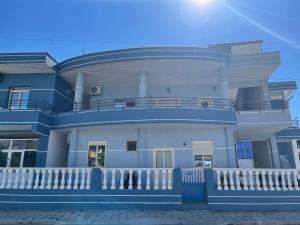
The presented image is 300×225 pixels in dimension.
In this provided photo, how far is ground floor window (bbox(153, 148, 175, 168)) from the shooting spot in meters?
12.6

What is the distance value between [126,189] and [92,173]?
5.17 ft

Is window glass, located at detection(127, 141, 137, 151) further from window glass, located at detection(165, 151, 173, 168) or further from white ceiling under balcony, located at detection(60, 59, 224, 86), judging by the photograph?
white ceiling under balcony, located at detection(60, 59, 224, 86)

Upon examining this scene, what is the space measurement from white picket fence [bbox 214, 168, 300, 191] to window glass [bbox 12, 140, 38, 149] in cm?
1018

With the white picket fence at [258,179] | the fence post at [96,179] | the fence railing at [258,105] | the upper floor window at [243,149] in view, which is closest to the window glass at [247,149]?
the upper floor window at [243,149]

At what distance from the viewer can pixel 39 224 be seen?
7.75 metres

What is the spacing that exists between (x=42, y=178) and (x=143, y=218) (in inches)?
184

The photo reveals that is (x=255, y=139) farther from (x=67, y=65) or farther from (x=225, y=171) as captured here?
(x=67, y=65)

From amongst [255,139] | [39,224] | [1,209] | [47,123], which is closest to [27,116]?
[47,123]

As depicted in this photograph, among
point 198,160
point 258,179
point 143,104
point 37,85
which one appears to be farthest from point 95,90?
point 258,179

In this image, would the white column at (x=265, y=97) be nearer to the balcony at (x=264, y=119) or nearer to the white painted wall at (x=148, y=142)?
the balcony at (x=264, y=119)

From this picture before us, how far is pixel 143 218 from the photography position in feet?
26.6

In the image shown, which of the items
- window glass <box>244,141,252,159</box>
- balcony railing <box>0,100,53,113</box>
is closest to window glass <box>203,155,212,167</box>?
window glass <box>244,141,252,159</box>

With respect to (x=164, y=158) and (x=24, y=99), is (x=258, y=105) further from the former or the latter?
(x=24, y=99)

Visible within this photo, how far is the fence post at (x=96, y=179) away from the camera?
31.3 feet
